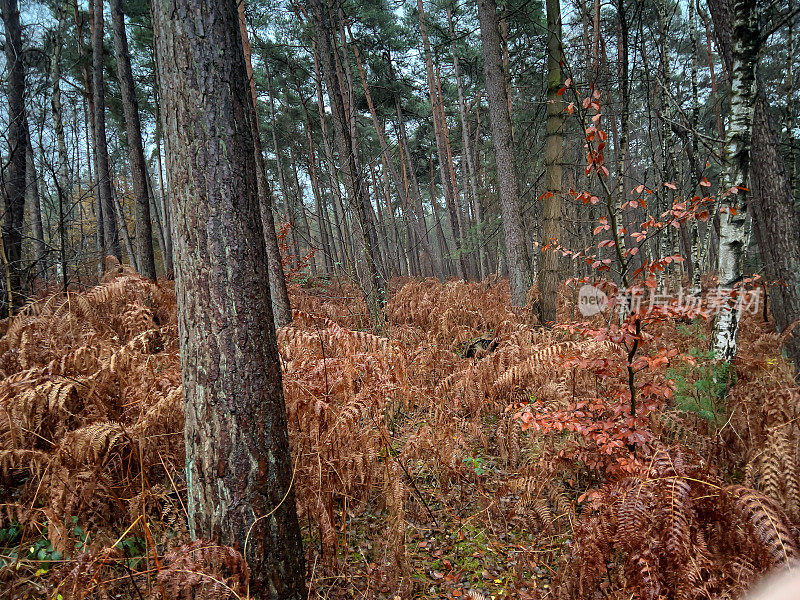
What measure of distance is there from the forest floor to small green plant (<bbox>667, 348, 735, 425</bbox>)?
0.02 m

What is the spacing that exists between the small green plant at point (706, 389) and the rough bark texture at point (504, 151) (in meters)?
3.46

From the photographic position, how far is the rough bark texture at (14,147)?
19.2ft

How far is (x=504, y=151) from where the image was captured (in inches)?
279

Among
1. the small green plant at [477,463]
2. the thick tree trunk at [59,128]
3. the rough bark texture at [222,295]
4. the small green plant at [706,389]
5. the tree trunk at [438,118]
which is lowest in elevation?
the small green plant at [477,463]

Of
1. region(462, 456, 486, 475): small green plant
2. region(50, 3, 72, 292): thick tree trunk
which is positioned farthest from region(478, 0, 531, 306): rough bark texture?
region(50, 3, 72, 292): thick tree trunk

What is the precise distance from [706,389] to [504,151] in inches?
194

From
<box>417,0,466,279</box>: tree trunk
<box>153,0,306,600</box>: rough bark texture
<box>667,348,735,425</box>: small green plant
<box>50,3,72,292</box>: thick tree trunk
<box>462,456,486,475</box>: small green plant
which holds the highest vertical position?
<box>417,0,466,279</box>: tree trunk

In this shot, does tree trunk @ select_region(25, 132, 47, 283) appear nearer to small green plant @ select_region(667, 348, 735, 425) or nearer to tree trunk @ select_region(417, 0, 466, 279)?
small green plant @ select_region(667, 348, 735, 425)

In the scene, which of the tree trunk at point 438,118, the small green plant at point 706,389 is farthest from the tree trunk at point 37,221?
the tree trunk at point 438,118

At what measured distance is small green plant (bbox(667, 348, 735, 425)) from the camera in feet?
12.1

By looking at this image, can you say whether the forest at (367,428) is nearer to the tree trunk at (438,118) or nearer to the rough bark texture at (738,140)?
the rough bark texture at (738,140)

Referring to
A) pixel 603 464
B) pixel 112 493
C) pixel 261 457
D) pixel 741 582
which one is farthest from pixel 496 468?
pixel 112 493

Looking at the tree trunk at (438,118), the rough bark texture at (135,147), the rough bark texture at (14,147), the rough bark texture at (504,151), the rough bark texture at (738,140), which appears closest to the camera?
the rough bark texture at (738,140)

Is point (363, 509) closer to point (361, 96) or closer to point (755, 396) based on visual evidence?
point (755, 396)
